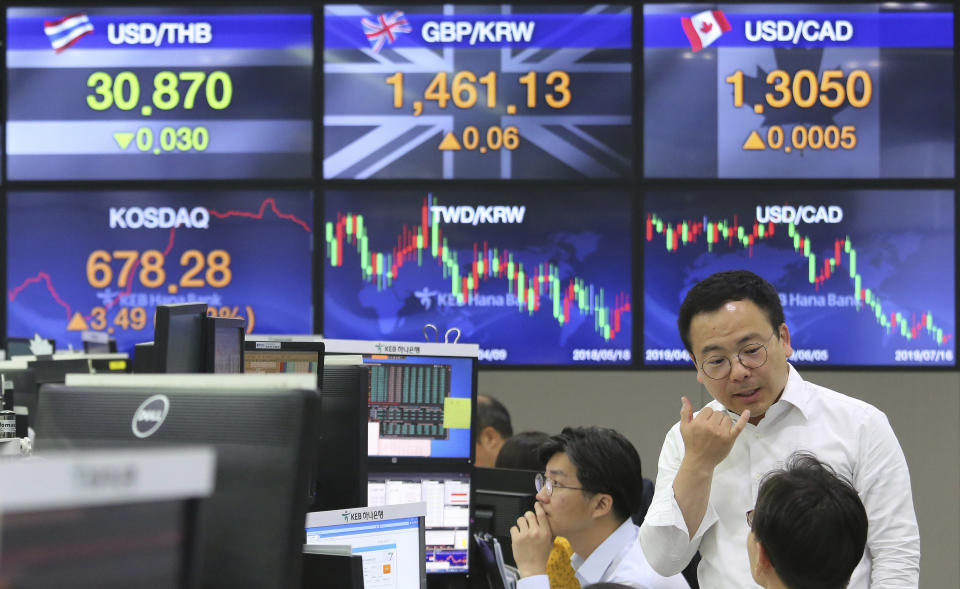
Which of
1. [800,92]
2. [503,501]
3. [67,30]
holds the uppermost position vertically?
[67,30]

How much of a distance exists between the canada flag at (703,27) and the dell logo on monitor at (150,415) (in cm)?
429

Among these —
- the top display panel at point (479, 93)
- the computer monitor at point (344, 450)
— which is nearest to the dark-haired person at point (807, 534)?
the computer monitor at point (344, 450)

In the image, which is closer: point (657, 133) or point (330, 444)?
point (330, 444)

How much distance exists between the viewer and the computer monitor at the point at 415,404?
2.84 metres

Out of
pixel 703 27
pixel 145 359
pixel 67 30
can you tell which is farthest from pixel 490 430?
pixel 67 30

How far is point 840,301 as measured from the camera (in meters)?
4.93

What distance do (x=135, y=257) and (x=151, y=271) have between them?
10cm

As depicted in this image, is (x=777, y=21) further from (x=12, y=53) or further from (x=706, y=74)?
(x=12, y=53)

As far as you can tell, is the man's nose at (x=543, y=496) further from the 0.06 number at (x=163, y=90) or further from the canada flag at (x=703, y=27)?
the 0.06 number at (x=163, y=90)

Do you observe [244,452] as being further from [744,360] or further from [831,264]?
[831,264]

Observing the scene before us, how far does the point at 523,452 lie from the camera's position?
3.36 meters

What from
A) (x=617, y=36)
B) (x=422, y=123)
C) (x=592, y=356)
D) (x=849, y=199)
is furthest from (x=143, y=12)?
(x=849, y=199)

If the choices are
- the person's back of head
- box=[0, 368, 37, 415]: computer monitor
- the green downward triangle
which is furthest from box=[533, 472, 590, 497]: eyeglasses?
the green downward triangle

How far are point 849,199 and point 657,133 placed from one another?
956mm
